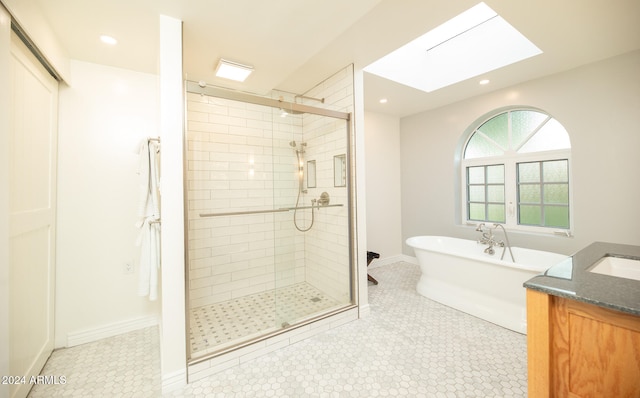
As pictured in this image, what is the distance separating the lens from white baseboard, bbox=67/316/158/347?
2.13 m

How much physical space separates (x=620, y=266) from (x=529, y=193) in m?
2.13

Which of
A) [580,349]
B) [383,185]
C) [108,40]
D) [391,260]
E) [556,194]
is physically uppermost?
[108,40]

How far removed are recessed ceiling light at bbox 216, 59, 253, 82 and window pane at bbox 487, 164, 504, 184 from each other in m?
3.44

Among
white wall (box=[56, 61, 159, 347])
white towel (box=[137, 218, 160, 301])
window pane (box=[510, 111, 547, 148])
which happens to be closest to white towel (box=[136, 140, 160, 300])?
white towel (box=[137, 218, 160, 301])

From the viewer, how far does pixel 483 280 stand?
97.1 inches

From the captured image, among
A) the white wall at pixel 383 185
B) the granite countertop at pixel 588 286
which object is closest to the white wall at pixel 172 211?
the granite countertop at pixel 588 286

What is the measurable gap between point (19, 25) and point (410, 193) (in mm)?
4520

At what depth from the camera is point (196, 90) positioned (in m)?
1.82

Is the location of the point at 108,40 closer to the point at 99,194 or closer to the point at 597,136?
the point at 99,194

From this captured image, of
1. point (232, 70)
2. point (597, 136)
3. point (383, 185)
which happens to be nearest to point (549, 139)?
point (597, 136)

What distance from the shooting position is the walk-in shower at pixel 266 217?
2.37 meters

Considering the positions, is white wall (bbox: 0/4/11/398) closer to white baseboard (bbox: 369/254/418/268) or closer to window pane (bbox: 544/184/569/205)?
white baseboard (bbox: 369/254/418/268)

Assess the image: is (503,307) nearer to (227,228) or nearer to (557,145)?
(557,145)

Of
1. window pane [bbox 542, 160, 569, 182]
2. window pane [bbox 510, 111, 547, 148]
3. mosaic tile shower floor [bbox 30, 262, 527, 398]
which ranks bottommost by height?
mosaic tile shower floor [bbox 30, 262, 527, 398]
